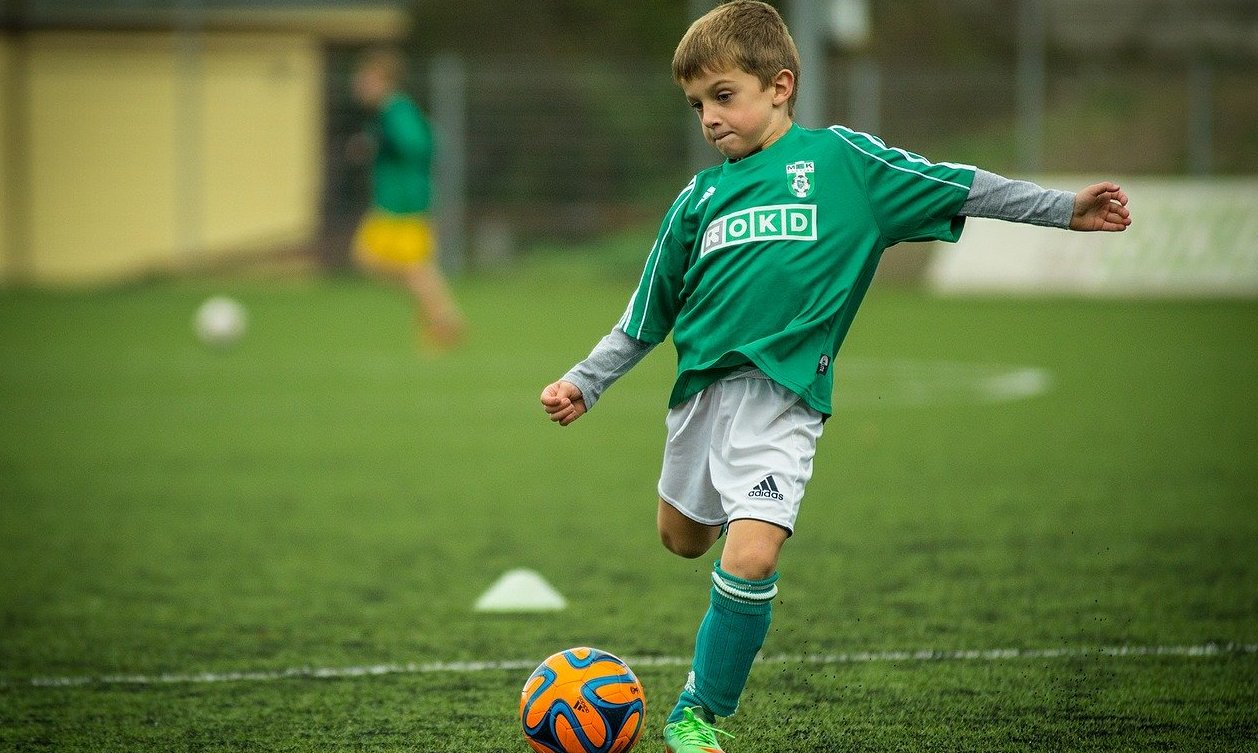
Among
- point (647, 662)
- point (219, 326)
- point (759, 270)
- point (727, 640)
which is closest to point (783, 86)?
point (759, 270)

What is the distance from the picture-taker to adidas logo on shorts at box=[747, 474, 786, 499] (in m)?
3.71

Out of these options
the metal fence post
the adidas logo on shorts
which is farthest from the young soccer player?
the metal fence post

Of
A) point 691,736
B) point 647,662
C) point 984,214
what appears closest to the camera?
point 691,736

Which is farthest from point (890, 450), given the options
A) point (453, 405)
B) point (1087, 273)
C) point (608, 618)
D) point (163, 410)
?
point (1087, 273)

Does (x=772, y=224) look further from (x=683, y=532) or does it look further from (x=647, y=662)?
(x=647, y=662)

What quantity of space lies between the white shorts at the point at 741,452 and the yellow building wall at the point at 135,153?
21267mm

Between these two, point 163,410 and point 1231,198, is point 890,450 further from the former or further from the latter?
point 1231,198

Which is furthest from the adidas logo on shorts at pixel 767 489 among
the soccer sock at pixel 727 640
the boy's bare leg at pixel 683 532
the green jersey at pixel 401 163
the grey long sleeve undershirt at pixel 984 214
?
the green jersey at pixel 401 163

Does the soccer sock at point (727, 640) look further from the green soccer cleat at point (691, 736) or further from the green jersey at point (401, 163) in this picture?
the green jersey at point (401, 163)

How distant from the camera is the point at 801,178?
12.7 ft

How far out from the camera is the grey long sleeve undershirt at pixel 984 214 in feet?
12.6

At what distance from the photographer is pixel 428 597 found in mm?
5625

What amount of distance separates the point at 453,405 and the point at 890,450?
10.6 feet

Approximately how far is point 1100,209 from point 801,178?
2.21ft
